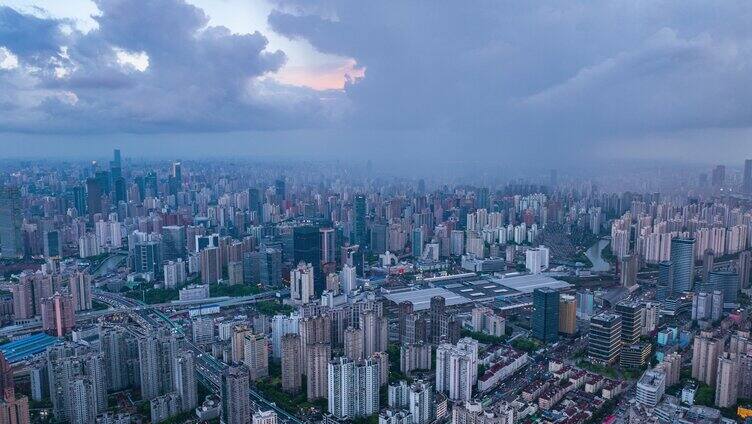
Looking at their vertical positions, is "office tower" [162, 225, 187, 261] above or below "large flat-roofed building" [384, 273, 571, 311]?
above

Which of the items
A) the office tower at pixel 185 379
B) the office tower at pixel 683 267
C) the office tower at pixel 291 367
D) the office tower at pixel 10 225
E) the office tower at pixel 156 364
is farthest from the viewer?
the office tower at pixel 10 225

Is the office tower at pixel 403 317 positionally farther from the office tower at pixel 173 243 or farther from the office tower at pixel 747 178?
the office tower at pixel 173 243

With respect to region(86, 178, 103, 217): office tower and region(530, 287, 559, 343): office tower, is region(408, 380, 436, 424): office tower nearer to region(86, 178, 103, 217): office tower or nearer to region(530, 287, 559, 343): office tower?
region(530, 287, 559, 343): office tower

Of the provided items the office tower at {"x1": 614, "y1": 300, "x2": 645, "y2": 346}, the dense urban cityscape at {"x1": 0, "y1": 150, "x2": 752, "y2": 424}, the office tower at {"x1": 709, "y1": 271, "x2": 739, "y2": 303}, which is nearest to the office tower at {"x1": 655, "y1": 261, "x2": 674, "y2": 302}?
the dense urban cityscape at {"x1": 0, "y1": 150, "x2": 752, "y2": 424}

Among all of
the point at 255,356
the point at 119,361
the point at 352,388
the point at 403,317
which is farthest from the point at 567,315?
the point at 119,361

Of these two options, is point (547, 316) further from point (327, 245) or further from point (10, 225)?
point (10, 225)

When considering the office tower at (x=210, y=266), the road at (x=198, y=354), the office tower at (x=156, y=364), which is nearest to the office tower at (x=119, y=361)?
the office tower at (x=156, y=364)
